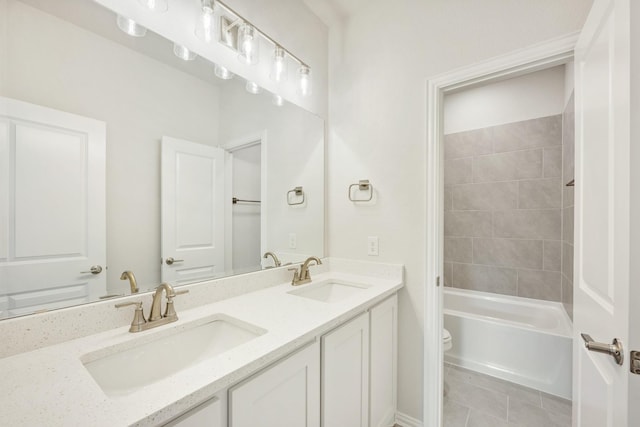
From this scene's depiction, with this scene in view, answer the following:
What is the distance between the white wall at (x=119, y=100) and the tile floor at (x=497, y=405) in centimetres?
202

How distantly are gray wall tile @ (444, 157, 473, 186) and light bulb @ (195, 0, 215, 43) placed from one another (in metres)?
2.66

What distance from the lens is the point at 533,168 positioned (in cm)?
254

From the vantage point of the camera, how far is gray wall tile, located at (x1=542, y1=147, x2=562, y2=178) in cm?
242

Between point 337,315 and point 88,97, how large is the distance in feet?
3.92

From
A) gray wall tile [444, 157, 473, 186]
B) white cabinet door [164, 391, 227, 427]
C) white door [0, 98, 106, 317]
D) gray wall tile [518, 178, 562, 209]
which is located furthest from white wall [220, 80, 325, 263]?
gray wall tile [518, 178, 562, 209]

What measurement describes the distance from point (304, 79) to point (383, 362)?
1750mm

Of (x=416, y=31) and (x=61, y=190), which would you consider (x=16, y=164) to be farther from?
(x=416, y=31)

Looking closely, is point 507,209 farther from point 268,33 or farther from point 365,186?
point 268,33

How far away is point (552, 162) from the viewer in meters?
2.46

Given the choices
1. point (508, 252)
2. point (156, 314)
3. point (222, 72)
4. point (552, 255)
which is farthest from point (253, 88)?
point (552, 255)

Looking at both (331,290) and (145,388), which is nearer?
(145,388)

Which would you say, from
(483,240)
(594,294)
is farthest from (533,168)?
(594,294)

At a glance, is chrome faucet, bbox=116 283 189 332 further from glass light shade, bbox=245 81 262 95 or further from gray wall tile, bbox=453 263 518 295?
gray wall tile, bbox=453 263 518 295

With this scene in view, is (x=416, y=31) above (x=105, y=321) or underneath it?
above
